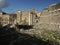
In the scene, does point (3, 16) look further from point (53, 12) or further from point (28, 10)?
point (53, 12)

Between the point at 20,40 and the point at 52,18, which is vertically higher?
the point at 52,18

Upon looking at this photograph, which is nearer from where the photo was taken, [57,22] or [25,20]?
[57,22]

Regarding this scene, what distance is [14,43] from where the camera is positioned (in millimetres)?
10352

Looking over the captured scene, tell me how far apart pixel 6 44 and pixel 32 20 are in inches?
658

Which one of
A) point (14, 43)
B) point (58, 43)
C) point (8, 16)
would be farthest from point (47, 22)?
point (8, 16)

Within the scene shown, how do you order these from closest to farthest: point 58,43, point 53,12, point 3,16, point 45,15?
1. point 58,43
2. point 53,12
3. point 45,15
4. point 3,16

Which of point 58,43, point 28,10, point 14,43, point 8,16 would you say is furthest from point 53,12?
point 8,16

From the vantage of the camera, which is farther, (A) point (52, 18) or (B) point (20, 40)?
(A) point (52, 18)

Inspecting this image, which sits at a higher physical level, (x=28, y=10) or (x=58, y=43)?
(x=28, y=10)

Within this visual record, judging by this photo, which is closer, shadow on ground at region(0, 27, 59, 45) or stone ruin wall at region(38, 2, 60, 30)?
shadow on ground at region(0, 27, 59, 45)

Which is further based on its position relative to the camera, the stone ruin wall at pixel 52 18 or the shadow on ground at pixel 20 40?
the stone ruin wall at pixel 52 18

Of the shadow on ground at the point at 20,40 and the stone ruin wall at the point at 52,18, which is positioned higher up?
the stone ruin wall at the point at 52,18

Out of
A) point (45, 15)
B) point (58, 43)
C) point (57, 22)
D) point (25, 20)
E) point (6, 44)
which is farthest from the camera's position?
point (25, 20)

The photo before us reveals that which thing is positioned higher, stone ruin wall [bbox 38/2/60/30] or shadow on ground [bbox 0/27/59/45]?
stone ruin wall [bbox 38/2/60/30]
